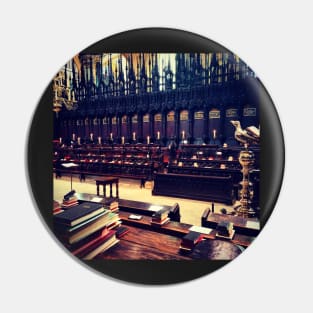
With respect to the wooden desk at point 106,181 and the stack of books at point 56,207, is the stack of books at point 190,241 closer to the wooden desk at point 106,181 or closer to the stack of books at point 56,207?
the wooden desk at point 106,181

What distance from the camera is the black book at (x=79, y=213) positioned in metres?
1.41

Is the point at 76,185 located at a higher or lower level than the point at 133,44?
lower

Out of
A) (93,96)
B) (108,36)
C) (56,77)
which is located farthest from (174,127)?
(56,77)

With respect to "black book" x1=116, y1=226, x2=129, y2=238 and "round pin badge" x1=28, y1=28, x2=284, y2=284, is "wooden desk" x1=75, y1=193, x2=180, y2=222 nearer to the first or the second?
"round pin badge" x1=28, y1=28, x2=284, y2=284

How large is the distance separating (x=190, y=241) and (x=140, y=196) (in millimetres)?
473

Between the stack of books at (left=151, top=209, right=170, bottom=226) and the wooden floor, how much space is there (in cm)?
7

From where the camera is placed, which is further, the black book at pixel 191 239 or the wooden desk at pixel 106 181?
the wooden desk at pixel 106 181

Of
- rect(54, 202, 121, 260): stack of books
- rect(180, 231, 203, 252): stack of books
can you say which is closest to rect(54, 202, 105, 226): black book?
rect(54, 202, 121, 260): stack of books

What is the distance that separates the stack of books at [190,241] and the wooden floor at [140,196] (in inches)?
3.1

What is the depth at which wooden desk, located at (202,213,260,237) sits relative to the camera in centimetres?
143

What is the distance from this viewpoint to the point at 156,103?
1517 mm

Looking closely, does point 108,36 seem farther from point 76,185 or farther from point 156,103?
point 76,185

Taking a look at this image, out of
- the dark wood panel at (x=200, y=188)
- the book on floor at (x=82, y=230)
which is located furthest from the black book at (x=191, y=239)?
the book on floor at (x=82, y=230)

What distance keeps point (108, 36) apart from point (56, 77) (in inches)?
18.6
